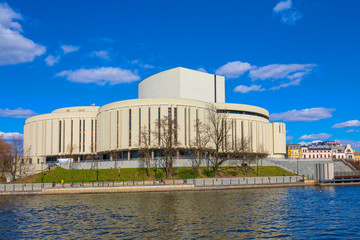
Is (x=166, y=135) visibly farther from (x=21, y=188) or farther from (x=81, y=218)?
(x=81, y=218)

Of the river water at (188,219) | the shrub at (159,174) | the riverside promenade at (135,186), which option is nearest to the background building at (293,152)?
the shrub at (159,174)

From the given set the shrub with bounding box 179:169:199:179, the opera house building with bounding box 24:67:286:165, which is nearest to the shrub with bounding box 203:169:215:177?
the shrub with bounding box 179:169:199:179

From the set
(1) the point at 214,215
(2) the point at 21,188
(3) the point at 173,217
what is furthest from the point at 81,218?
(2) the point at 21,188

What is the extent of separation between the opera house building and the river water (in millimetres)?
59609

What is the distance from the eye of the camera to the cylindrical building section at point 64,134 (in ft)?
433

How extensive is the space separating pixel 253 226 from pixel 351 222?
9525 mm

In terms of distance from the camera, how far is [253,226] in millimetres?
32500

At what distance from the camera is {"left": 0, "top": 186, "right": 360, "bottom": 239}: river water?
3009 cm

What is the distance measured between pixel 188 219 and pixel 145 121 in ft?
242

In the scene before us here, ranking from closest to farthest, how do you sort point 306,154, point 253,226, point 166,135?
1. point 253,226
2. point 166,135
3. point 306,154

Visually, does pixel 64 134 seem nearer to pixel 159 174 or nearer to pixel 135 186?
pixel 159 174

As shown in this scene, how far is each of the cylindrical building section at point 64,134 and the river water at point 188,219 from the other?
3239 inches

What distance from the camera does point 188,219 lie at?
36.2 m

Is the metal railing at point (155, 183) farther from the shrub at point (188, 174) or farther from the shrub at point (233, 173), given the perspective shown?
the shrub at point (233, 173)
